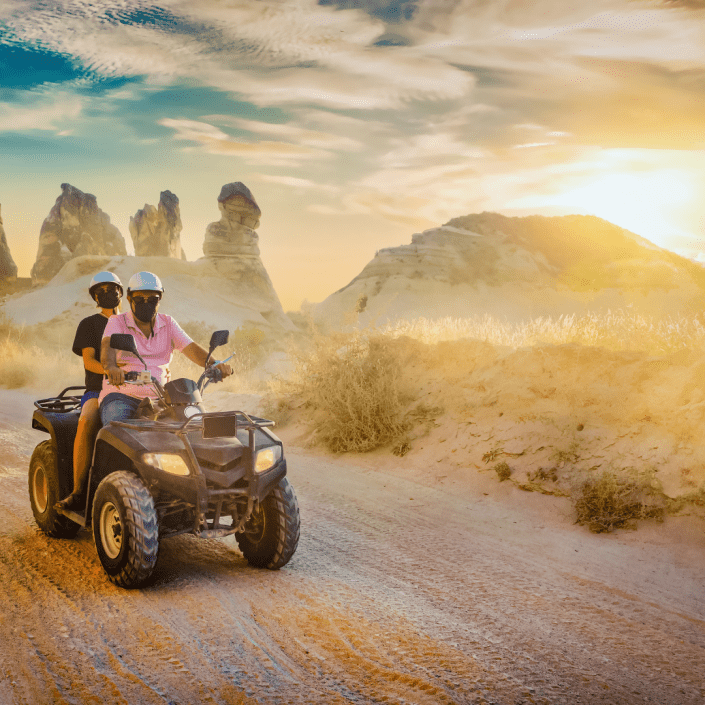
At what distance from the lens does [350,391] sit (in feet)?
33.6

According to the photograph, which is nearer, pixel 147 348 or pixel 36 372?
pixel 147 348

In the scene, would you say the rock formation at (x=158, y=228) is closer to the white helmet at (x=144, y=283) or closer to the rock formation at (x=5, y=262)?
the rock formation at (x=5, y=262)

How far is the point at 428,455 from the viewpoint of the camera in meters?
9.27

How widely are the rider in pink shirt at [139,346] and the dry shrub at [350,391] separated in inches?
218

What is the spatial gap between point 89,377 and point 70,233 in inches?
3096

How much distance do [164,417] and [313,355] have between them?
24.6 feet

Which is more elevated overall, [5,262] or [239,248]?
[5,262]

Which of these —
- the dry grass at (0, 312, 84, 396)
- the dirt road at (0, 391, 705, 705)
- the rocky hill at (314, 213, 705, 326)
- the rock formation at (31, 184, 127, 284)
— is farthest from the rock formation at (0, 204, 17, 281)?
the dirt road at (0, 391, 705, 705)

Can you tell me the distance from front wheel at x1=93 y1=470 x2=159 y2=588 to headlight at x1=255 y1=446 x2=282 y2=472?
2.38 feet

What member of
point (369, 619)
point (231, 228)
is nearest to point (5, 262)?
point (231, 228)

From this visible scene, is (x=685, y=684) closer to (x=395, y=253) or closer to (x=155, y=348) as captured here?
(x=155, y=348)

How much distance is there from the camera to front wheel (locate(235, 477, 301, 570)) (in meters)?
4.52

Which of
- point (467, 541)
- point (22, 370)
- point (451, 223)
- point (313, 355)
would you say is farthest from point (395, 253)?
point (467, 541)

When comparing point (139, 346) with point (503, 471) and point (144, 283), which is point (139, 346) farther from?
point (503, 471)
